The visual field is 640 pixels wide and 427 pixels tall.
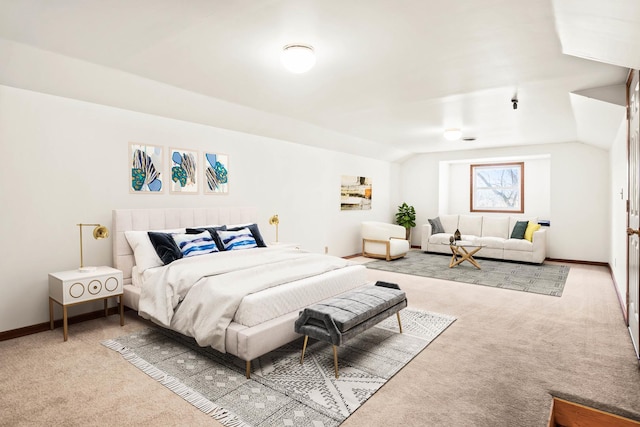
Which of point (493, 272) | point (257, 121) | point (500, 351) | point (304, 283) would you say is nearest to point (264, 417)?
point (304, 283)

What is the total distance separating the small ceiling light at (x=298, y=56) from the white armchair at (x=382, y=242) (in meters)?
5.24

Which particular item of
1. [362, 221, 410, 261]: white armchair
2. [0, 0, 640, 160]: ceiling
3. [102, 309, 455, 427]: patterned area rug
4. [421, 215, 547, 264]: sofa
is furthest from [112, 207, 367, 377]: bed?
[421, 215, 547, 264]: sofa

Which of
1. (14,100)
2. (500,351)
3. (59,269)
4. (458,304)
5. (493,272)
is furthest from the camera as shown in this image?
(493,272)

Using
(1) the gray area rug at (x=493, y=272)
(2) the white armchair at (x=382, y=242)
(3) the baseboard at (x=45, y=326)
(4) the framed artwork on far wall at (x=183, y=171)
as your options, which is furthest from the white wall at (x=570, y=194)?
(3) the baseboard at (x=45, y=326)

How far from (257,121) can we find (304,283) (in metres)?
2.95

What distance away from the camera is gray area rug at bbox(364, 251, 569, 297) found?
18.5 feet

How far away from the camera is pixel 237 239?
459 centimetres

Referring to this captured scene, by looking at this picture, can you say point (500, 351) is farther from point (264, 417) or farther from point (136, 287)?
point (136, 287)

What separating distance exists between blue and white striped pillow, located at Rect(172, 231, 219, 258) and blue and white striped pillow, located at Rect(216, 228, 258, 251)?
0.71 ft

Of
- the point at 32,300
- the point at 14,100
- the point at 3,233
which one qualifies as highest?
the point at 14,100

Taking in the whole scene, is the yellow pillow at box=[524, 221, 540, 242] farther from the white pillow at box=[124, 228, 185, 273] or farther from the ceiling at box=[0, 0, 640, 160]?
the white pillow at box=[124, 228, 185, 273]

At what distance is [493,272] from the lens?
21.6 feet

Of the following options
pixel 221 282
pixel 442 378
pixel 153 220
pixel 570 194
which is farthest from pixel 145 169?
pixel 570 194

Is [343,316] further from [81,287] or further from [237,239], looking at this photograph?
[81,287]
